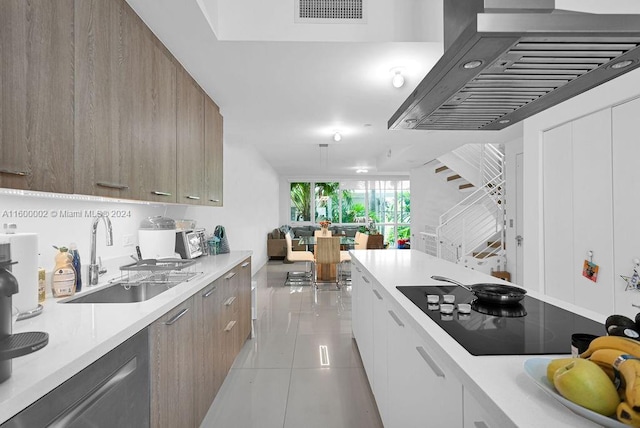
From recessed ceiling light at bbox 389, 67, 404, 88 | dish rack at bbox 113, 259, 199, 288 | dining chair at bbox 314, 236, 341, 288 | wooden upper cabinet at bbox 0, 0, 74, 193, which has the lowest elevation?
dining chair at bbox 314, 236, 341, 288

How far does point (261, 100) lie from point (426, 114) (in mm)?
1990

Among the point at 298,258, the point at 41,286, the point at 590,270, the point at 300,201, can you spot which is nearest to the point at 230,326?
the point at 41,286

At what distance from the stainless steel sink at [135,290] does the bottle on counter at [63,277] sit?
11cm

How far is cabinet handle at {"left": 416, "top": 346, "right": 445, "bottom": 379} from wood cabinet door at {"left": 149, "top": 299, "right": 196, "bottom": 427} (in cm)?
104

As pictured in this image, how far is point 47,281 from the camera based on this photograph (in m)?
1.62

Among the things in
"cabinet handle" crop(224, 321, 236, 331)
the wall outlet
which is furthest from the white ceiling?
"cabinet handle" crop(224, 321, 236, 331)

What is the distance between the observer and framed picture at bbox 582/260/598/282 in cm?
282

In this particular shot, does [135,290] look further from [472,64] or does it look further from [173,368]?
[472,64]

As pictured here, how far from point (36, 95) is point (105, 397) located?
985mm

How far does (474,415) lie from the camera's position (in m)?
0.85

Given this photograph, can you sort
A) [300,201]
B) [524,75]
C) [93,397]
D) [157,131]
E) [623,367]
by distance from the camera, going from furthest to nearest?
1. [300,201]
2. [157,131]
3. [524,75]
4. [93,397]
5. [623,367]

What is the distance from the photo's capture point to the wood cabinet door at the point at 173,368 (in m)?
1.43

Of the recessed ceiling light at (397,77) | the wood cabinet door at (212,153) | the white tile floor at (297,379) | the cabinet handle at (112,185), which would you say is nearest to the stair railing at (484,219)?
the white tile floor at (297,379)

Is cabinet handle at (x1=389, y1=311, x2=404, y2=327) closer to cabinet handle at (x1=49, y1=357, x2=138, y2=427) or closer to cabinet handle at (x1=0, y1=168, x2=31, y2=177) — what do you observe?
cabinet handle at (x1=49, y1=357, x2=138, y2=427)
